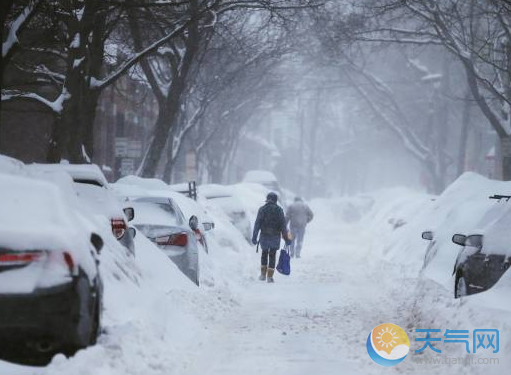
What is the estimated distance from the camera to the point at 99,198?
1141cm

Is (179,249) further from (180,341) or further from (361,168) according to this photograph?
(361,168)

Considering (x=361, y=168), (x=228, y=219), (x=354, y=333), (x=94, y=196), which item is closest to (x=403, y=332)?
(x=354, y=333)

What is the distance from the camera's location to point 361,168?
330 feet

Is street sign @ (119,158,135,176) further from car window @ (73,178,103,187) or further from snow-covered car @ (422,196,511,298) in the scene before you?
snow-covered car @ (422,196,511,298)

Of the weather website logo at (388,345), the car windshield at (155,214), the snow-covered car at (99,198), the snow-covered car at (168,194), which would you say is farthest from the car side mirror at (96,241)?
the snow-covered car at (168,194)

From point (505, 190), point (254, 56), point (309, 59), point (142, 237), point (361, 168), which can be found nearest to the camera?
point (142, 237)

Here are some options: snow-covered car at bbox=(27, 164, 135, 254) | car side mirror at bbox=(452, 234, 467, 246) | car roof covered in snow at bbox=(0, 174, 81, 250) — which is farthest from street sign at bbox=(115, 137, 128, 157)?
car roof covered in snow at bbox=(0, 174, 81, 250)

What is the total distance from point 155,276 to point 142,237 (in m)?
0.80

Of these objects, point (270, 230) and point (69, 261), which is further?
point (270, 230)

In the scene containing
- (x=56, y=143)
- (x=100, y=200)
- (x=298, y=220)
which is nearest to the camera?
(x=100, y=200)

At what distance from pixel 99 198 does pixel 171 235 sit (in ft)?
7.01

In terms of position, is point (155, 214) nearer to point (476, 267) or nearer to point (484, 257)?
point (476, 267)

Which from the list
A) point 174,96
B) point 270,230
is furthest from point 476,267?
point 174,96

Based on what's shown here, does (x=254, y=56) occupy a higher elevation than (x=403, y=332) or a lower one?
higher
